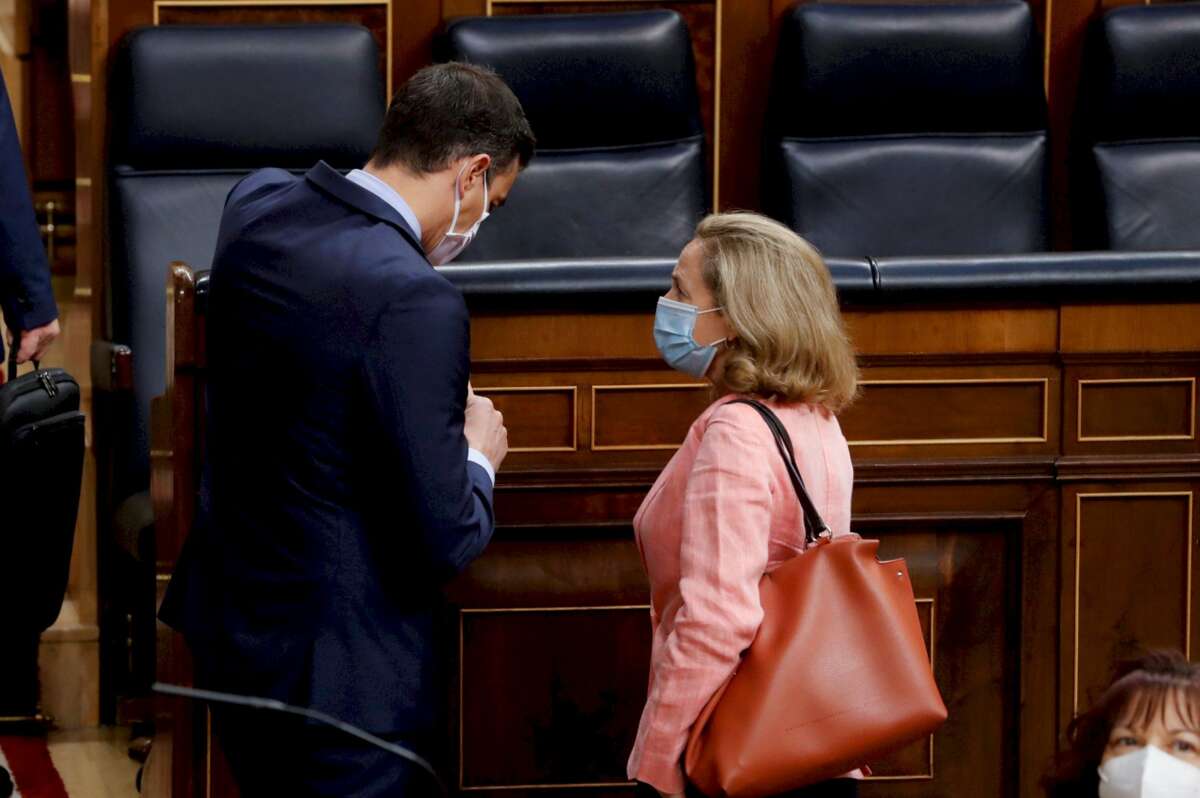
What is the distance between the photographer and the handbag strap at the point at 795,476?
4.74 feet

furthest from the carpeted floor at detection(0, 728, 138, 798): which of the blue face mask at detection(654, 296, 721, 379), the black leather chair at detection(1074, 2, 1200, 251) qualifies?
the black leather chair at detection(1074, 2, 1200, 251)

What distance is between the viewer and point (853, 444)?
6.52 ft

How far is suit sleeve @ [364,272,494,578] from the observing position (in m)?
1.37

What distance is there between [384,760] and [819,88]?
5.82 feet

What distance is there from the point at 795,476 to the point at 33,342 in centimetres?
141

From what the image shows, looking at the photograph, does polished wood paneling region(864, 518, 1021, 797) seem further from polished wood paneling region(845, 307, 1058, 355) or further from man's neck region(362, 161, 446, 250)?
man's neck region(362, 161, 446, 250)

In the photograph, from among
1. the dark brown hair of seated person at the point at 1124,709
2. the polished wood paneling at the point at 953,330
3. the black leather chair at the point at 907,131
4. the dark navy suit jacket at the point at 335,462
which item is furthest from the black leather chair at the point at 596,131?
the dark brown hair of seated person at the point at 1124,709

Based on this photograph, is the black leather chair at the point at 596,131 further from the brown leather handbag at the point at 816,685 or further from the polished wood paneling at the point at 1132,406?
the brown leather handbag at the point at 816,685

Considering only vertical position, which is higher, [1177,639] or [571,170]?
[571,170]

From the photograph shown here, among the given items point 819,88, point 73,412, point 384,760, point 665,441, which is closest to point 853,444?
point 665,441

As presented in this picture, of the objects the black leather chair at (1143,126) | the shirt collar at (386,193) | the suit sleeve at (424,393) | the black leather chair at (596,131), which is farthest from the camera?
the black leather chair at (1143,126)

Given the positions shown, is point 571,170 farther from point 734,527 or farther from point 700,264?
point 734,527

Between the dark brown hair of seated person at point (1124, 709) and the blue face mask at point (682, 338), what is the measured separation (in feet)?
1.70

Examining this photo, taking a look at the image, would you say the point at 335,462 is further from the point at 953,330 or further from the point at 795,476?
the point at 953,330
